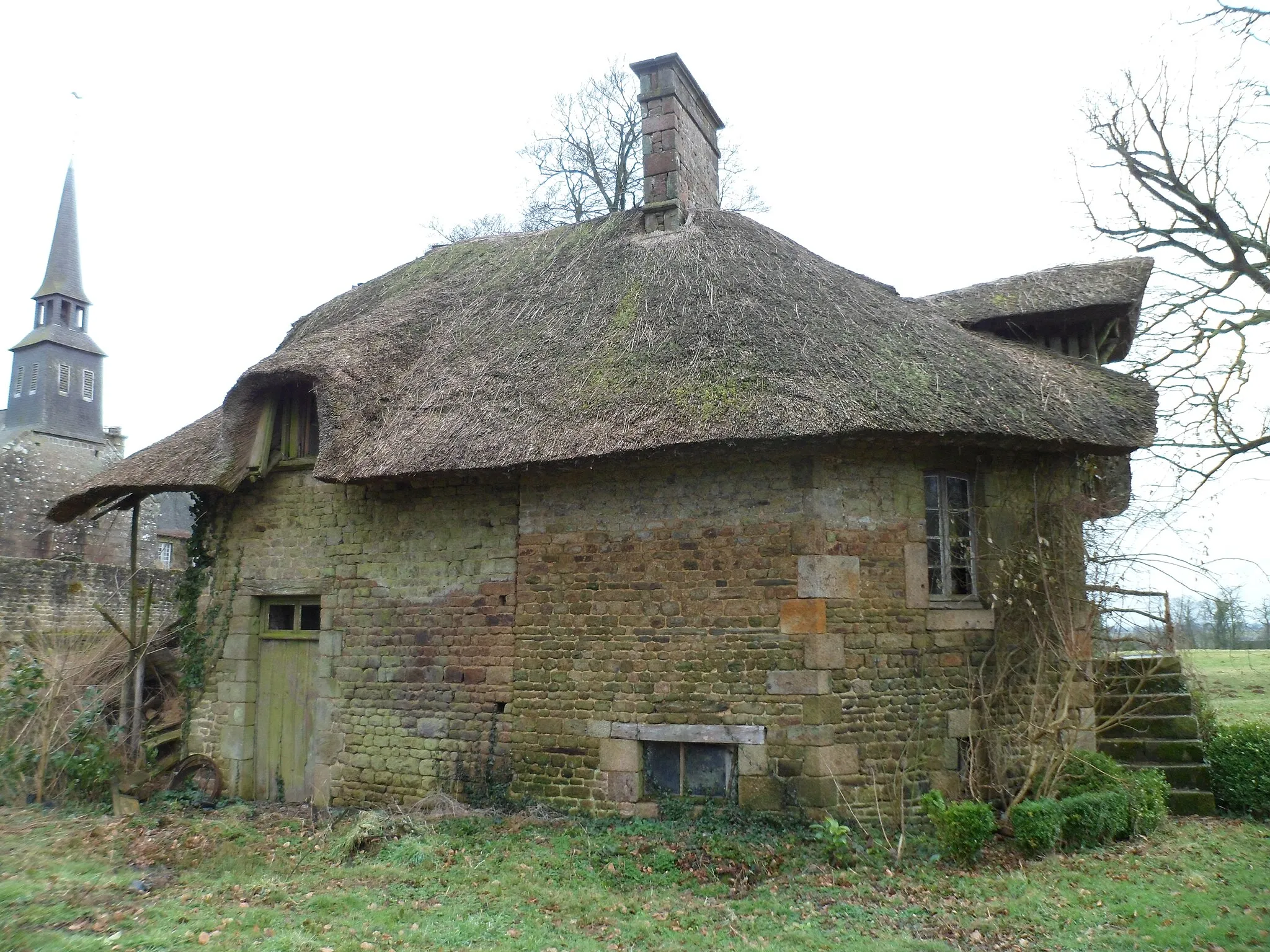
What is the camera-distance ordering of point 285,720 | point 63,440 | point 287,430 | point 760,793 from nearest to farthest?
point 760,793
point 285,720
point 287,430
point 63,440

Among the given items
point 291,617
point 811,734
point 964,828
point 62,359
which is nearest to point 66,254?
point 62,359

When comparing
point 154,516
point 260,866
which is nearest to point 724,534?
point 260,866

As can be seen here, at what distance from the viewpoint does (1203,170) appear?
10938mm

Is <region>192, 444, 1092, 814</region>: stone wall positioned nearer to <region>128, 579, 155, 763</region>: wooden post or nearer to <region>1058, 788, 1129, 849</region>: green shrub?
<region>1058, 788, 1129, 849</region>: green shrub

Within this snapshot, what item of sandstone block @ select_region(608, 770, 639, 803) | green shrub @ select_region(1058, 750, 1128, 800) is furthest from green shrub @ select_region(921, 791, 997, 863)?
sandstone block @ select_region(608, 770, 639, 803)

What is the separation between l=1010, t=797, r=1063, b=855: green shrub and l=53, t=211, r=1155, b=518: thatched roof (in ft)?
9.81

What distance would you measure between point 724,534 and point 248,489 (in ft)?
19.1

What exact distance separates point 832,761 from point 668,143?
745cm

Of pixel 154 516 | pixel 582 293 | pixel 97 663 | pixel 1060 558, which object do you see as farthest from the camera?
pixel 154 516

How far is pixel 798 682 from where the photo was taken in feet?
23.3

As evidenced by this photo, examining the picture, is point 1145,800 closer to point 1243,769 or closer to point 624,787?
point 1243,769

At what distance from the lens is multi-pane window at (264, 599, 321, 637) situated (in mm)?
9602

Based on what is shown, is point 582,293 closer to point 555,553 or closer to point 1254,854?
point 555,553

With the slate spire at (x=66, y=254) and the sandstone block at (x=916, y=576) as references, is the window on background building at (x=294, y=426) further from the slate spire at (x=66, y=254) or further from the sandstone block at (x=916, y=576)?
the slate spire at (x=66, y=254)
